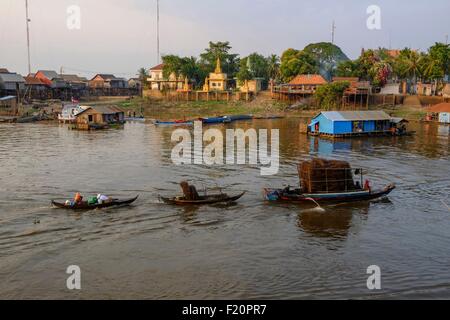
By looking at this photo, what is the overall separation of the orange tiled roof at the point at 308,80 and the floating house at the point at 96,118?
95.9 feet

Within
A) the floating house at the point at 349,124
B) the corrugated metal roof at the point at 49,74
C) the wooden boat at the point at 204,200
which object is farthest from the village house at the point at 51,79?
the wooden boat at the point at 204,200

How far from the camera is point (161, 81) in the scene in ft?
289

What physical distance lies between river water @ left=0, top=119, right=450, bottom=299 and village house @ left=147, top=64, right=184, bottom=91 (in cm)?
5729

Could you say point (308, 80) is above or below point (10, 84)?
above

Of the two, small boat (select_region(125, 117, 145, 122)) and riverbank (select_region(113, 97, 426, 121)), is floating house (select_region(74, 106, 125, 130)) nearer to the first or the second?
small boat (select_region(125, 117, 145, 122))

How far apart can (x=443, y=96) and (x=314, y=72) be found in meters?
20.4

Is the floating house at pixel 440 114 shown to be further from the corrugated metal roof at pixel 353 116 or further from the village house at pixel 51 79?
the village house at pixel 51 79

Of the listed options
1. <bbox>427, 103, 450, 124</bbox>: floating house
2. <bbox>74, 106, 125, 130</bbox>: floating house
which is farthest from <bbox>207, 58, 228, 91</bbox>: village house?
<bbox>427, 103, 450, 124</bbox>: floating house

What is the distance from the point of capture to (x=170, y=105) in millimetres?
80812

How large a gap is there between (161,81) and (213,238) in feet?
241

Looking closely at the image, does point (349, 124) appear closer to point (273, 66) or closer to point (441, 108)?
point (441, 108)

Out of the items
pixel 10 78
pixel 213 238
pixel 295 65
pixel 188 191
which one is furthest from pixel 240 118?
pixel 213 238

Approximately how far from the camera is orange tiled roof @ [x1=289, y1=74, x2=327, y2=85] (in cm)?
7069
